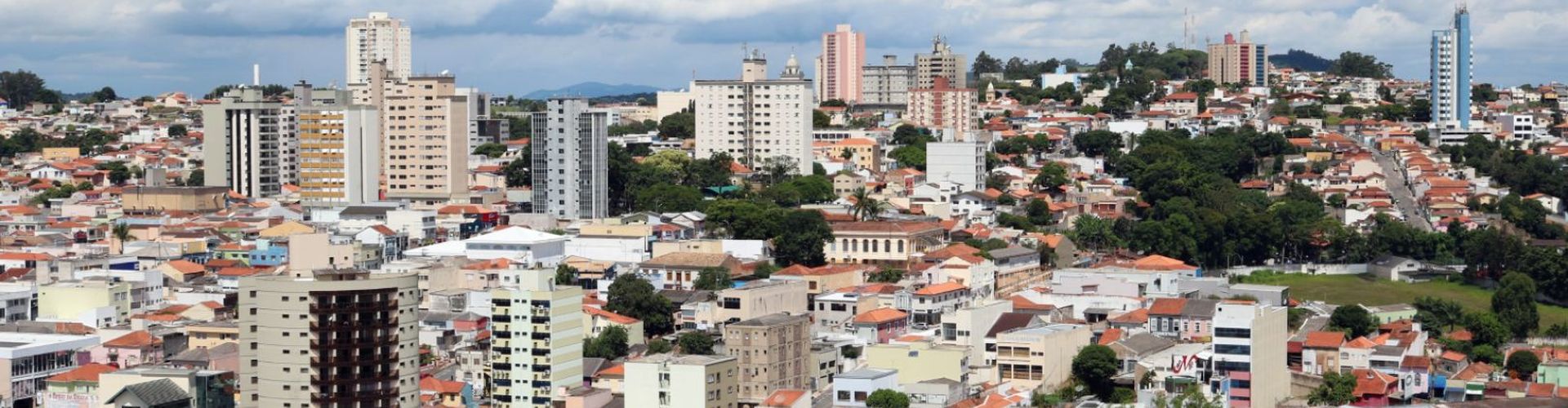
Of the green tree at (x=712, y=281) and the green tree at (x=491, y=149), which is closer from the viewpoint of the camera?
the green tree at (x=712, y=281)

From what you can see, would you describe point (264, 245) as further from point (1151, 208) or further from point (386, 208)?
point (1151, 208)

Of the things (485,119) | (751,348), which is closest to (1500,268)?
(751,348)

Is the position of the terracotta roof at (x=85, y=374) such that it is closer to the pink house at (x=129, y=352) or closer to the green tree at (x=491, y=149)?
the pink house at (x=129, y=352)

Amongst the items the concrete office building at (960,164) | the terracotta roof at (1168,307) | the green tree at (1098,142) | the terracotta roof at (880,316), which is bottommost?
the terracotta roof at (880,316)

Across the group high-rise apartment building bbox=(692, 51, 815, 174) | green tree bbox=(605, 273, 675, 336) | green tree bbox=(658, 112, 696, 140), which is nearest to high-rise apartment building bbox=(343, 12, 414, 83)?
green tree bbox=(658, 112, 696, 140)

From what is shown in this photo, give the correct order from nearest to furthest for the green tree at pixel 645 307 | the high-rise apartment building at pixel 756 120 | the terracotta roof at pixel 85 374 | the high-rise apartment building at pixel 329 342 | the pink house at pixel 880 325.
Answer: the high-rise apartment building at pixel 329 342
the terracotta roof at pixel 85 374
the pink house at pixel 880 325
the green tree at pixel 645 307
the high-rise apartment building at pixel 756 120

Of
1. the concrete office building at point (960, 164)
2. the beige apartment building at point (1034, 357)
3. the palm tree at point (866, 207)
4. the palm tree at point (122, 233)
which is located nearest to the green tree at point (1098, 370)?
the beige apartment building at point (1034, 357)

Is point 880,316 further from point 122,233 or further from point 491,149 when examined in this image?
point 491,149
